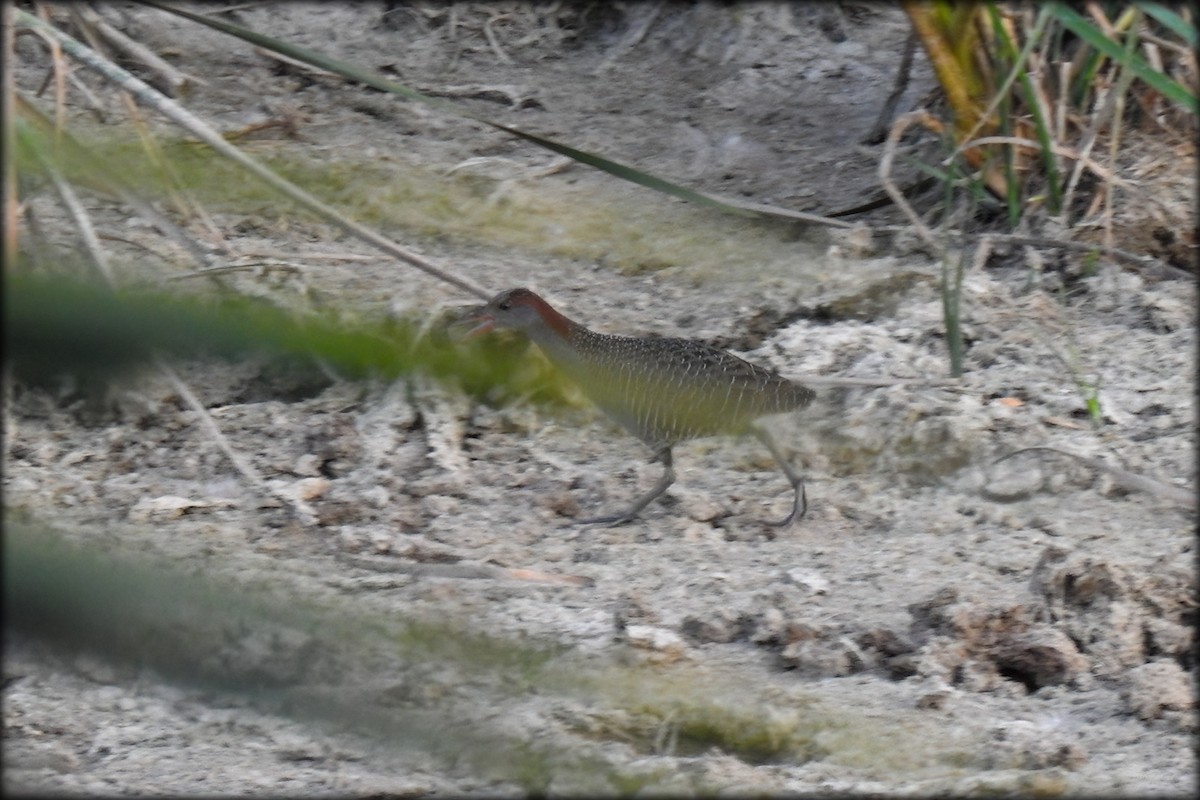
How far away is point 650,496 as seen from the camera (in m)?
4.19

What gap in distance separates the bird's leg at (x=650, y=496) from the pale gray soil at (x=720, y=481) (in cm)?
6

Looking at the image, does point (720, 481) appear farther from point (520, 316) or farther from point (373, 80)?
point (373, 80)

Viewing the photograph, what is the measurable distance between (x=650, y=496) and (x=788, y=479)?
0.39 meters

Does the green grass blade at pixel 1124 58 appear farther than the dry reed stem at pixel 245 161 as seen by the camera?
Yes

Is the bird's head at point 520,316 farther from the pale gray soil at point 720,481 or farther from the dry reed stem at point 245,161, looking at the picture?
the dry reed stem at point 245,161

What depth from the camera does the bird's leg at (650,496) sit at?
4.08 meters

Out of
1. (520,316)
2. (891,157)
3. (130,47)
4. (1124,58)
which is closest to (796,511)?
(520,316)

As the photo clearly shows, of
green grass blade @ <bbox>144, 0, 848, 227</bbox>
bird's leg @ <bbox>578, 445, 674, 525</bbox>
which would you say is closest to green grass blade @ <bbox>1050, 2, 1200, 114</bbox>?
bird's leg @ <bbox>578, 445, 674, 525</bbox>

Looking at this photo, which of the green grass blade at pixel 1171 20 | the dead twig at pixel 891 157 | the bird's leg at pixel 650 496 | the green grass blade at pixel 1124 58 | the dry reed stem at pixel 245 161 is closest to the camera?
the dry reed stem at pixel 245 161

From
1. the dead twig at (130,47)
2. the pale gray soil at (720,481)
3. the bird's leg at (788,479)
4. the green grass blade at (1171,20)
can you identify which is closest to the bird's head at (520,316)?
the pale gray soil at (720,481)

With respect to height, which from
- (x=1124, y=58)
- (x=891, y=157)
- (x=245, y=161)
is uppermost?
(x=1124, y=58)

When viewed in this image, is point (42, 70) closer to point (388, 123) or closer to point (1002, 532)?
point (388, 123)

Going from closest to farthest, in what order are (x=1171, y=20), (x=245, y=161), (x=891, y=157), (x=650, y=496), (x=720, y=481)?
(x=245, y=161), (x=1171, y=20), (x=650, y=496), (x=720, y=481), (x=891, y=157)

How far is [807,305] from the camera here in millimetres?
4711
